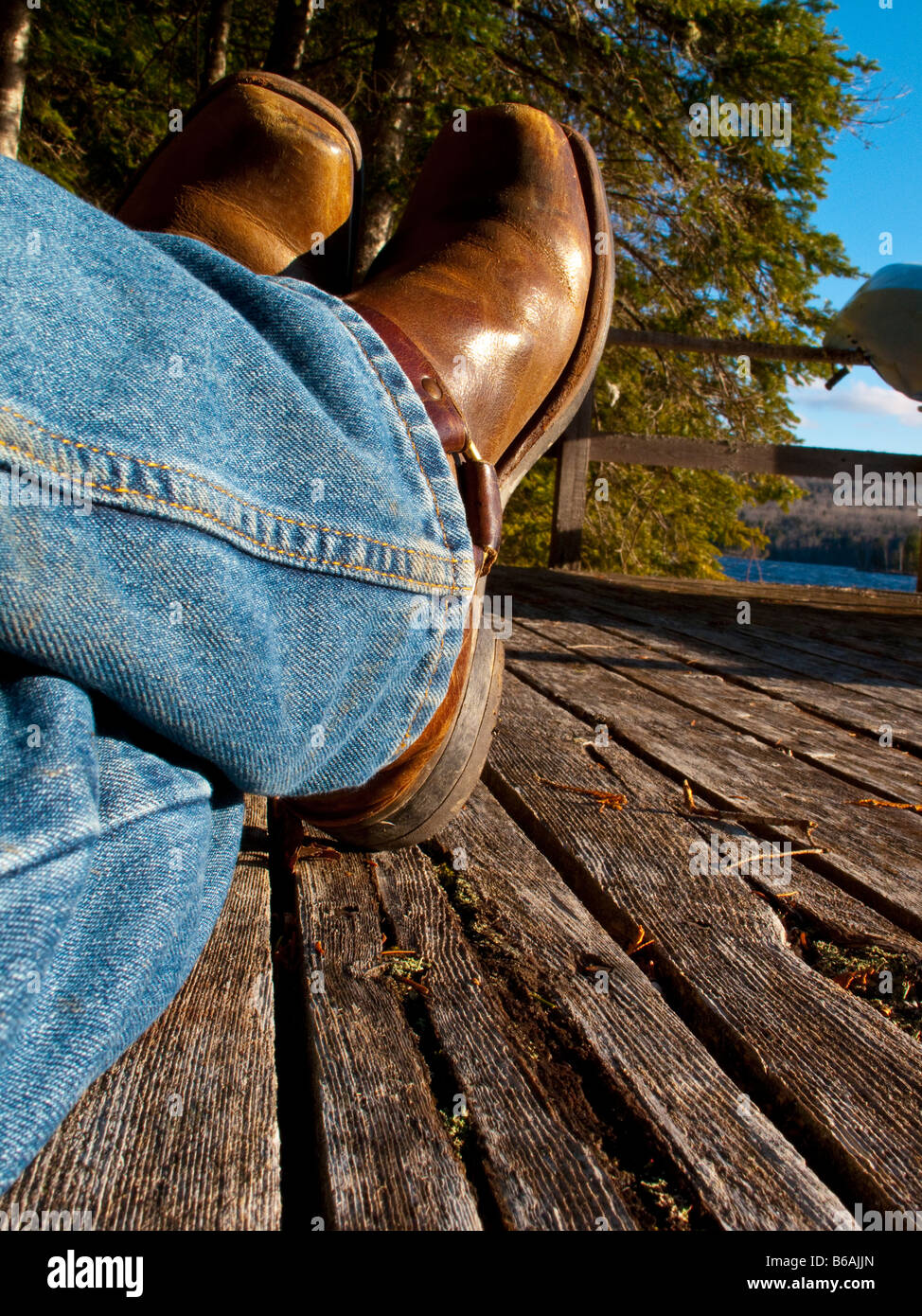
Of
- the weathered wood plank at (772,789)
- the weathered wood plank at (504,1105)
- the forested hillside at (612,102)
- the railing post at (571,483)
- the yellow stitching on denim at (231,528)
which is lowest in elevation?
the weathered wood plank at (504,1105)

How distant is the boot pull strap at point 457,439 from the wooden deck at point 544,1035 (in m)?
0.38

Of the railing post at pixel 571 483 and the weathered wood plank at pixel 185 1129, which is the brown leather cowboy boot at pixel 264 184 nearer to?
the weathered wood plank at pixel 185 1129

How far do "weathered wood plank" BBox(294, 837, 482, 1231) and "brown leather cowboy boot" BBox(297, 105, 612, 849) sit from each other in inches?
5.9

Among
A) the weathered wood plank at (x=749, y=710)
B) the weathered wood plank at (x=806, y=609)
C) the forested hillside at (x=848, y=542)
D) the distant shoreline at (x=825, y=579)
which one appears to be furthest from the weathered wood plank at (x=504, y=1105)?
the forested hillside at (x=848, y=542)

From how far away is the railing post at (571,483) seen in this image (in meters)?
4.72

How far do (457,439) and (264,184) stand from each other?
2.96 feet

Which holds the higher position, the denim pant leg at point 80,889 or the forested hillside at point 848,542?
the forested hillside at point 848,542

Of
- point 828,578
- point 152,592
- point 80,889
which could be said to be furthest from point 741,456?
point 828,578

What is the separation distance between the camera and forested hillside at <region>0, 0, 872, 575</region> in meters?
5.93

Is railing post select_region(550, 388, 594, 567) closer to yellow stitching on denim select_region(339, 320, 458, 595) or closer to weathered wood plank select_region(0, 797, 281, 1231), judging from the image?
yellow stitching on denim select_region(339, 320, 458, 595)

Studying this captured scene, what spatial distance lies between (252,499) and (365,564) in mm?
109

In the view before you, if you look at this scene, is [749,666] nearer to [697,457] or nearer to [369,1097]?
[369,1097]

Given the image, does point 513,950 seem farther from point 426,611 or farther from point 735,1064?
point 426,611

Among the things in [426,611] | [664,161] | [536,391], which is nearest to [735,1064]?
[426,611]
